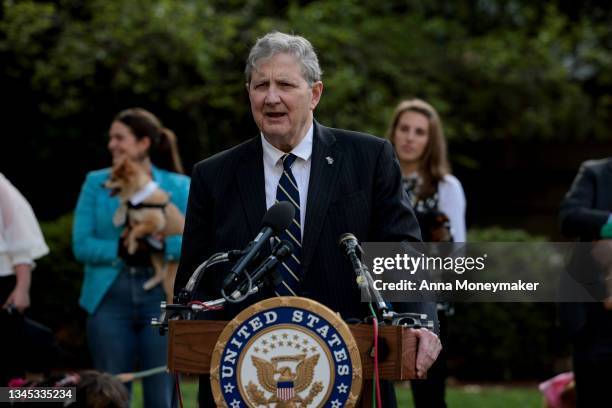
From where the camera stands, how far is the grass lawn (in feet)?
33.3

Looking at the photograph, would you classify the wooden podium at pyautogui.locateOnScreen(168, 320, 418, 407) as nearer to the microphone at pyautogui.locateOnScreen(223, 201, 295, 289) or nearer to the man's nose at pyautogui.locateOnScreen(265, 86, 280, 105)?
the microphone at pyautogui.locateOnScreen(223, 201, 295, 289)

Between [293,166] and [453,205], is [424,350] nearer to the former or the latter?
[293,166]

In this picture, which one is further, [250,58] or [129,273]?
[129,273]

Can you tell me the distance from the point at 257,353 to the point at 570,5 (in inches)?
578

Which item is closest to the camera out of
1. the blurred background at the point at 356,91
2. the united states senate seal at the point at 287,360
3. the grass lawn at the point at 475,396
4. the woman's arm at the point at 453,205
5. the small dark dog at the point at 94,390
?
the united states senate seal at the point at 287,360

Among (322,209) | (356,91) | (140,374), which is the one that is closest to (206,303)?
(322,209)

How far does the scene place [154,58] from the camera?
1326cm

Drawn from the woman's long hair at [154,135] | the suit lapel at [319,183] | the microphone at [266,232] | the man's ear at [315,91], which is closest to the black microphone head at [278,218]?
the microphone at [266,232]

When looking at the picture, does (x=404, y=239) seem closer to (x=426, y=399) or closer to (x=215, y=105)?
(x=426, y=399)

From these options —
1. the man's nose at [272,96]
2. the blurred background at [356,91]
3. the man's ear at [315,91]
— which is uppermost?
the blurred background at [356,91]

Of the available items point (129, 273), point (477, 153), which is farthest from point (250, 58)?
point (477, 153)

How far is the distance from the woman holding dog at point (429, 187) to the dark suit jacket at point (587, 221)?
0.85 meters

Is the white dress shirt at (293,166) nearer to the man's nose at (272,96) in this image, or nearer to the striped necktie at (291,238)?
the striped necktie at (291,238)

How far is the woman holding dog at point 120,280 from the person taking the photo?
671 cm
